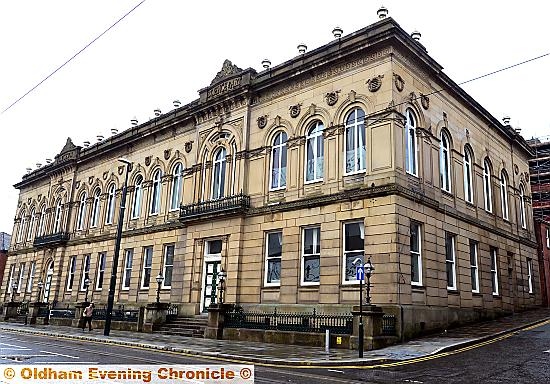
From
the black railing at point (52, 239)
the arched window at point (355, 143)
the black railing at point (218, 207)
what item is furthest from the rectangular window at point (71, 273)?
the arched window at point (355, 143)

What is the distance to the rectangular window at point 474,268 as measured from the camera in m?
25.7

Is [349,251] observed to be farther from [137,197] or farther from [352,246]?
[137,197]

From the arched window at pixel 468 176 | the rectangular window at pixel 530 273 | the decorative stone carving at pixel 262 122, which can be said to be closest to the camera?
the decorative stone carving at pixel 262 122

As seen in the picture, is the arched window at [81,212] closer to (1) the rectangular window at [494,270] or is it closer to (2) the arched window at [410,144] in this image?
(2) the arched window at [410,144]

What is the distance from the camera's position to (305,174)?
24469mm

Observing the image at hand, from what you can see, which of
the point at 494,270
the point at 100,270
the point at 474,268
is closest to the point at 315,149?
the point at 474,268

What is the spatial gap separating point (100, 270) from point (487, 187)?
1065 inches

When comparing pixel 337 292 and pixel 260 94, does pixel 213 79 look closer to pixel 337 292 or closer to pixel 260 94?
pixel 260 94

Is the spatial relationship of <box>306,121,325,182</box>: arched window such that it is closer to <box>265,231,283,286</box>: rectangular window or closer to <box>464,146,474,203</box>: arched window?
<box>265,231,283,286</box>: rectangular window

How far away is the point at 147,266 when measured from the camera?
33125 mm

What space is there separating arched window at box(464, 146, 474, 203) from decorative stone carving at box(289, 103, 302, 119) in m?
9.81

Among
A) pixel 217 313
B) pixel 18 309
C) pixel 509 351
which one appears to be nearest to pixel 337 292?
pixel 217 313

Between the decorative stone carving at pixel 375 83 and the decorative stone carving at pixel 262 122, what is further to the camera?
the decorative stone carving at pixel 262 122

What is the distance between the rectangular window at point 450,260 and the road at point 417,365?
595 cm
